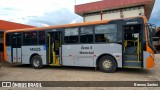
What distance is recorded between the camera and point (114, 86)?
762 cm

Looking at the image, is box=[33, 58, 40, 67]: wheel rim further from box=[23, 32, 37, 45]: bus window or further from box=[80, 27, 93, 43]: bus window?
box=[80, 27, 93, 43]: bus window

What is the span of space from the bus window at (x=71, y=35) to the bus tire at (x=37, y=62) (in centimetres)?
263

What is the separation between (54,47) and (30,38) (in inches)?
85.6

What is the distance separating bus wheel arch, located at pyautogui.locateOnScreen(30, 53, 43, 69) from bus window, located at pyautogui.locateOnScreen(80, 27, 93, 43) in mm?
3716

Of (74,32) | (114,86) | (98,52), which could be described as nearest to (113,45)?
(98,52)

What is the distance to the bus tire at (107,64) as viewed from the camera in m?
10.9

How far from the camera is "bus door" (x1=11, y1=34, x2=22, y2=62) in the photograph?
14677 millimetres

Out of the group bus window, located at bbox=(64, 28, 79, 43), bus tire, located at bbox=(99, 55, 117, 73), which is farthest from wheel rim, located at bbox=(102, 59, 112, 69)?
bus window, located at bbox=(64, 28, 79, 43)

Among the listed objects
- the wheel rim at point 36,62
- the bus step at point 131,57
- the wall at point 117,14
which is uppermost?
the wall at point 117,14

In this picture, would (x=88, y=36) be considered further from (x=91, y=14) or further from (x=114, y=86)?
(x=91, y=14)

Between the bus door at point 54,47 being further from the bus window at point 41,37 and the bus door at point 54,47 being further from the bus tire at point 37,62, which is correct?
the bus tire at point 37,62

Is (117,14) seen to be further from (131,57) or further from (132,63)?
(132,63)

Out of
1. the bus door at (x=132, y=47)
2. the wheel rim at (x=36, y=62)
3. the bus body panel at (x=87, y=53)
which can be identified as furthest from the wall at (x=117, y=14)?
the wheel rim at (x=36, y=62)

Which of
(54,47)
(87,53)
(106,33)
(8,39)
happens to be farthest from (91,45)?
(8,39)
